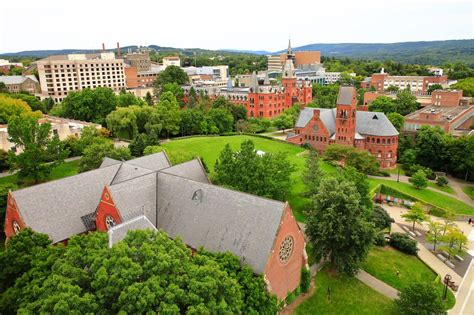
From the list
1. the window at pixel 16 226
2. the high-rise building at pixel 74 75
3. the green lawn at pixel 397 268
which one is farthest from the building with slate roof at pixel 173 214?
the high-rise building at pixel 74 75

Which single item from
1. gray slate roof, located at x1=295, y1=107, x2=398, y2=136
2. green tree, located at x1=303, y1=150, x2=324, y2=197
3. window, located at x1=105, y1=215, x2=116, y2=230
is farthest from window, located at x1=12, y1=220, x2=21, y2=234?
gray slate roof, located at x1=295, y1=107, x2=398, y2=136

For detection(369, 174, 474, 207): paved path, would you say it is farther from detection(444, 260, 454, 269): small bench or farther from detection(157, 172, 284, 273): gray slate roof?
detection(157, 172, 284, 273): gray slate roof

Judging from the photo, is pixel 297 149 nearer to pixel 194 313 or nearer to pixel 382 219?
pixel 382 219

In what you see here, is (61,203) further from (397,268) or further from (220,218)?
(397,268)

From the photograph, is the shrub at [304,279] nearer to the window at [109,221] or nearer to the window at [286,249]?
the window at [286,249]

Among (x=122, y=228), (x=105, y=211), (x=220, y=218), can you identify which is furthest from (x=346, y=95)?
(x=122, y=228)

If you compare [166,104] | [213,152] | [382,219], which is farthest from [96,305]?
[166,104]
